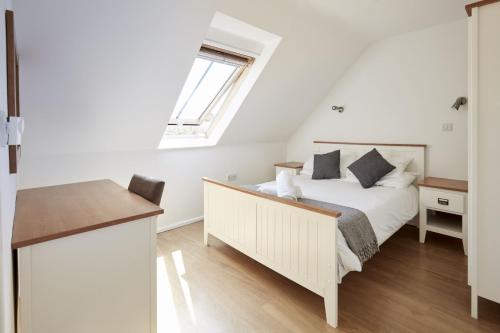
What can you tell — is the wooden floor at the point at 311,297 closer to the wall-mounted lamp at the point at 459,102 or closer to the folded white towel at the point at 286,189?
the folded white towel at the point at 286,189

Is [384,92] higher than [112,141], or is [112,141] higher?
[384,92]

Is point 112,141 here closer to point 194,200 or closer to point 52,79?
point 52,79

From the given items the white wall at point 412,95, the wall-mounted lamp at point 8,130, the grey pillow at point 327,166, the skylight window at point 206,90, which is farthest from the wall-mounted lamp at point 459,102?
the wall-mounted lamp at point 8,130

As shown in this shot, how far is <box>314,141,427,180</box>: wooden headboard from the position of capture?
3.53 meters

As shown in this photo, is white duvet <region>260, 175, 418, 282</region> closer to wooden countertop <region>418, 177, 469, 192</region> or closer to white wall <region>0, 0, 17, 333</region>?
wooden countertop <region>418, 177, 469, 192</region>

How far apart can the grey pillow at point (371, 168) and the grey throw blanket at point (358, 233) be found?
41.6 inches

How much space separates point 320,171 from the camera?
12.7ft

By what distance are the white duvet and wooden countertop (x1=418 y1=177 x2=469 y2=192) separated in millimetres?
199

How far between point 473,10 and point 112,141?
3189mm

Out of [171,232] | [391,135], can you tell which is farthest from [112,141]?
[391,135]

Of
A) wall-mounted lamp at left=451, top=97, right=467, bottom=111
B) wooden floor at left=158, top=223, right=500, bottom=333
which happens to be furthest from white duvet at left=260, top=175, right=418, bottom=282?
wall-mounted lamp at left=451, top=97, right=467, bottom=111

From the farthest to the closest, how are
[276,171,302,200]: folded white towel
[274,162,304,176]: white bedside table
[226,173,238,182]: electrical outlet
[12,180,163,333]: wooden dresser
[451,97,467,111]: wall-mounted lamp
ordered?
[274,162,304,176]: white bedside table, [226,173,238,182]: electrical outlet, [451,97,467,111]: wall-mounted lamp, [276,171,302,200]: folded white towel, [12,180,163,333]: wooden dresser

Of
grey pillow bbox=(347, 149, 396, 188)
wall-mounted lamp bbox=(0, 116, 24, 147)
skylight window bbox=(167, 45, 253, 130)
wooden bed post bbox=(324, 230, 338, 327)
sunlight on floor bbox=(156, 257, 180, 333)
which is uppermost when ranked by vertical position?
skylight window bbox=(167, 45, 253, 130)

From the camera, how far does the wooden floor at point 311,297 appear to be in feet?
6.07
